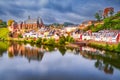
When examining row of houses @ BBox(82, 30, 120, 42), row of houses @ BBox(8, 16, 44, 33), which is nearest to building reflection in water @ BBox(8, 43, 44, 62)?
row of houses @ BBox(82, 30, 120, 42)

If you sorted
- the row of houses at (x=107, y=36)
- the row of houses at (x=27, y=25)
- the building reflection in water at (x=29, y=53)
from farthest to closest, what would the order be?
the row of houses at (x=27, y=25)
the row of houses at (x=107, y=36)
the building reflection in water at (x=29, y=53)

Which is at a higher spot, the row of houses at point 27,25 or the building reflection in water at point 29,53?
the row of houses at point 27,25

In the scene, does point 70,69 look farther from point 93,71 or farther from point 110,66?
point 110,66

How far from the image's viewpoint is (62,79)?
18.5 meters

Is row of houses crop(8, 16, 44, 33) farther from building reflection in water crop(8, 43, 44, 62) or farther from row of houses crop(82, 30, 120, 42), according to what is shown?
building reflection in water crop(8, 43, 44, 62)

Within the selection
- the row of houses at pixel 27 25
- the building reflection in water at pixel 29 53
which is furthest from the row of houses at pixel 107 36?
the row of houses at pixel 27 25

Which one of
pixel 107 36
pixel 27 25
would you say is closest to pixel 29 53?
pixel 107 36

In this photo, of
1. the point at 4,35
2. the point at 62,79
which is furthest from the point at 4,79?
the point at 4,35

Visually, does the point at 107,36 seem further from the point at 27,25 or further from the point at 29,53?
the point at 27,25

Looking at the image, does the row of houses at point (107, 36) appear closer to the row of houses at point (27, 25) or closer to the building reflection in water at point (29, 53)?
the building reflection in water at point (29, 53)

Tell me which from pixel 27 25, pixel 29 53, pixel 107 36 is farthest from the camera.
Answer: pixel 27 25

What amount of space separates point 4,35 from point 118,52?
55.3 m

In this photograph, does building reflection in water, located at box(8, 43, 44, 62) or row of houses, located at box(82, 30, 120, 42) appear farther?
row of houses, located at box(82, 30, 120, 42)

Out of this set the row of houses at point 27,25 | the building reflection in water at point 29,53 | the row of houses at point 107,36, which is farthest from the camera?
the row of houses at point 27,25
